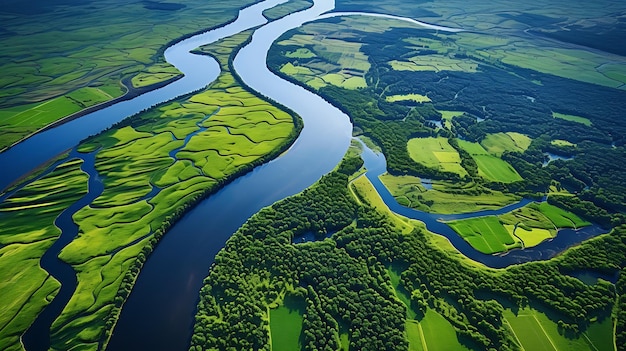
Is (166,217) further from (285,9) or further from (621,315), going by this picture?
(285,9)

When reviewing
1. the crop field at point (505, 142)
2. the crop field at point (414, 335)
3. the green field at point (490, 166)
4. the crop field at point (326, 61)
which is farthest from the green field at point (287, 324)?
the crop field at point (326, 61)

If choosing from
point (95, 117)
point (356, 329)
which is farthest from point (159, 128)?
point (356, 329)

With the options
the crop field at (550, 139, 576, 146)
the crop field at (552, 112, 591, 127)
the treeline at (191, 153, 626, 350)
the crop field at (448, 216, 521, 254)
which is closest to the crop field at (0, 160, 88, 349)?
the treeline at (191, 153, 626, 350)

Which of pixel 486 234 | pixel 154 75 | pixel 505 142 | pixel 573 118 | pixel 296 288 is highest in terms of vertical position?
pixel 154 75

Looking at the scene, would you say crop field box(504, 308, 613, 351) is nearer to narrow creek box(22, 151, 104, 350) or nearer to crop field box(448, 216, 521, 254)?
crop field box(448, 216, 521, 254)

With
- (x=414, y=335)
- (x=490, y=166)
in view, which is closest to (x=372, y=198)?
(x=490, y=166)

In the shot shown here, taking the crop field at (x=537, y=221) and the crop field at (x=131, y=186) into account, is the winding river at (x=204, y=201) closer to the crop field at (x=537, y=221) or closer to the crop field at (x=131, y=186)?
the crop field at (x=537, y=221)
